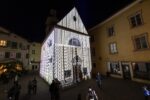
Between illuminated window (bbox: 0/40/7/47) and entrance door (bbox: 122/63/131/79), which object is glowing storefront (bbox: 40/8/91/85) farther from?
illuminated window (bbox: 0/40/7/47)

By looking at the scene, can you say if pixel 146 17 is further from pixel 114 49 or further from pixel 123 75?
pixel 123 75

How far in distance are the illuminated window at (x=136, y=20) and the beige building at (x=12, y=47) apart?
95.1ft

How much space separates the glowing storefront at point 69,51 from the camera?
13.1m

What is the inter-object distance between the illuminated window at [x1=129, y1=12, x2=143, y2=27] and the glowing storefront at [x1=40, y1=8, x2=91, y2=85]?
7.82 meters

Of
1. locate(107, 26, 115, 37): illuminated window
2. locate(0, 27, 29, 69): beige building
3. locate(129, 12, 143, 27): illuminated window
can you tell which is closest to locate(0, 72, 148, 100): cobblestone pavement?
locate(129, 12, 143, 27): illuminated window

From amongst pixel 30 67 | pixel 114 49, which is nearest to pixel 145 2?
pixel 114 49

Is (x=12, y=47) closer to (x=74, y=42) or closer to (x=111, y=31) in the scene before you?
A: (x=74, y=42)

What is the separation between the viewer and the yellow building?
13.1 m

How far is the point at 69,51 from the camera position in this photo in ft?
48.1

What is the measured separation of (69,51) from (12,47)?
850 inches

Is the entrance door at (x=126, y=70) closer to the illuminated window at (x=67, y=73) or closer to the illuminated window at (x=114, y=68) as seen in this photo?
the illuminated window at (x=114, y=68)

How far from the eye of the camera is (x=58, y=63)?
509 inches

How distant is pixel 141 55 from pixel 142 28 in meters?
3.78

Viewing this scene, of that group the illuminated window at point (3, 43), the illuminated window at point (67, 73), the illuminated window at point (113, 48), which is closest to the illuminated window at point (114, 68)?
the illuminated window at point (113, 48)
